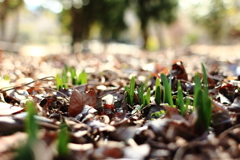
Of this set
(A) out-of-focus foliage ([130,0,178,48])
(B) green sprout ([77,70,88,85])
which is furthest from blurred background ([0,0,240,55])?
(B) green sprout ([77,70,88,85])

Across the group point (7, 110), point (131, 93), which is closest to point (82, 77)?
point (131, 93)

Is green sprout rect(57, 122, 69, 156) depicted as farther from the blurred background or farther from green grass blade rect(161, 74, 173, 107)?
the blurred background

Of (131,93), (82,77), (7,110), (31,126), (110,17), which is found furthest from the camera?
(110,17)

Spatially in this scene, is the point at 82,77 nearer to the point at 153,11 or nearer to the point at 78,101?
the point at 78,101

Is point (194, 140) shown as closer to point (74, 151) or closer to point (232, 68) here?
point (74, 151)

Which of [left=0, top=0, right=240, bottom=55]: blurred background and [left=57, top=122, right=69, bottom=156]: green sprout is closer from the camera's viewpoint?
[left=57, top=122, right=69, bottom=156]: green sprout

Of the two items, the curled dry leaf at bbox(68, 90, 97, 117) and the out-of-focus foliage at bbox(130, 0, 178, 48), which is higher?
the out-of-focus foliage at bbox(130, 0, 178, 48)

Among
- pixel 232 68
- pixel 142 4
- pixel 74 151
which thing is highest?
pixel 142 4

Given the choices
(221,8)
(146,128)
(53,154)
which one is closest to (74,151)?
(53,154)

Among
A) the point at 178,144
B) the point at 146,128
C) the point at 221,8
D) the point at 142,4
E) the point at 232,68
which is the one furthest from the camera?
the point at 221,8
